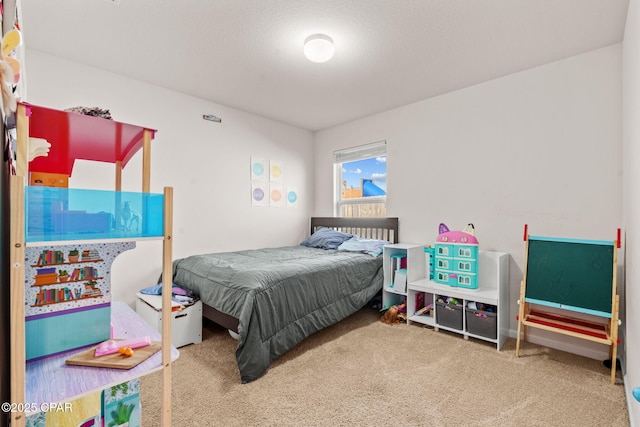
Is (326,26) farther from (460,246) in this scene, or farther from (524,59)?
(460,246)

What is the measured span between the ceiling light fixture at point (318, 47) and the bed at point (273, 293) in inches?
65.4

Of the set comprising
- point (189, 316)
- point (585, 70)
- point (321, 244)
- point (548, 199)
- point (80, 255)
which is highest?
point (585, 70)

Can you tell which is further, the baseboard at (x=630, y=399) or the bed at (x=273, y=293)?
the bed at (x=273, y=293)

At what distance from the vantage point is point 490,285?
284cm

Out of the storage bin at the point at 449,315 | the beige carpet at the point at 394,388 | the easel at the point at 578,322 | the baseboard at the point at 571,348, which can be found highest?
the easel at the point at 578,322

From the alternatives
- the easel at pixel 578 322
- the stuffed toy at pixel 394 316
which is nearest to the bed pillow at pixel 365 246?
the stuffed toy at pixel 394 316

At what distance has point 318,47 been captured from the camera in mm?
2195

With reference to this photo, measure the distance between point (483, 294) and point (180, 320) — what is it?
254 cm

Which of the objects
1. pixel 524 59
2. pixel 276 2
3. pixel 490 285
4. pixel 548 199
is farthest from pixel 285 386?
pixel 524 59

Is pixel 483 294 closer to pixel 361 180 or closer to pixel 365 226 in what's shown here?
pixel 365 226

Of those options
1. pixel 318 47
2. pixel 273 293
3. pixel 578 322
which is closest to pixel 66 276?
pixel 273 293

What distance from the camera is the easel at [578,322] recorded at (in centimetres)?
198

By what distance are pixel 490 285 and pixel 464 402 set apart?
138 cm

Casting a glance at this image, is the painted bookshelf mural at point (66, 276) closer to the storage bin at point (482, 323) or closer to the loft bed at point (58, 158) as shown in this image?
the loft bed at point (58, 158)
